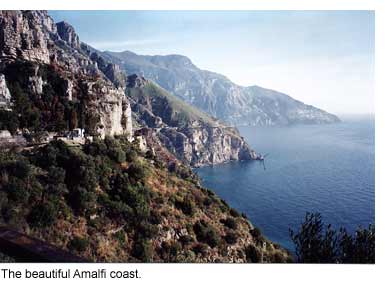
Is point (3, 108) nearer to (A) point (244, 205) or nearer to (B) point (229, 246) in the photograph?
(B) point (229, 246)

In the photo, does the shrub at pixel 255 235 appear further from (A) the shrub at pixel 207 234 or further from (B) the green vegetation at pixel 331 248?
(B) the green vegetation at pixel 331 248

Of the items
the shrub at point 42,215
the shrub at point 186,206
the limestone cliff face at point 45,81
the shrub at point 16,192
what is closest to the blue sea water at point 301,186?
the shrub at point 186,206

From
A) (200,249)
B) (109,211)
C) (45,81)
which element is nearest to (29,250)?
(109,211)

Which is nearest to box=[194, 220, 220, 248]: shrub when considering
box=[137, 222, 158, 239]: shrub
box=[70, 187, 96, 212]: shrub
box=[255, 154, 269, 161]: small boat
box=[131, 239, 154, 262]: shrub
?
box=[137, 222, 158, 239]: shrub

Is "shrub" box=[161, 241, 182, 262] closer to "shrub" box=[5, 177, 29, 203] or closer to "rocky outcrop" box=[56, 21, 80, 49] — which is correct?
"shrub" box=[5, 177, 29, 203]
